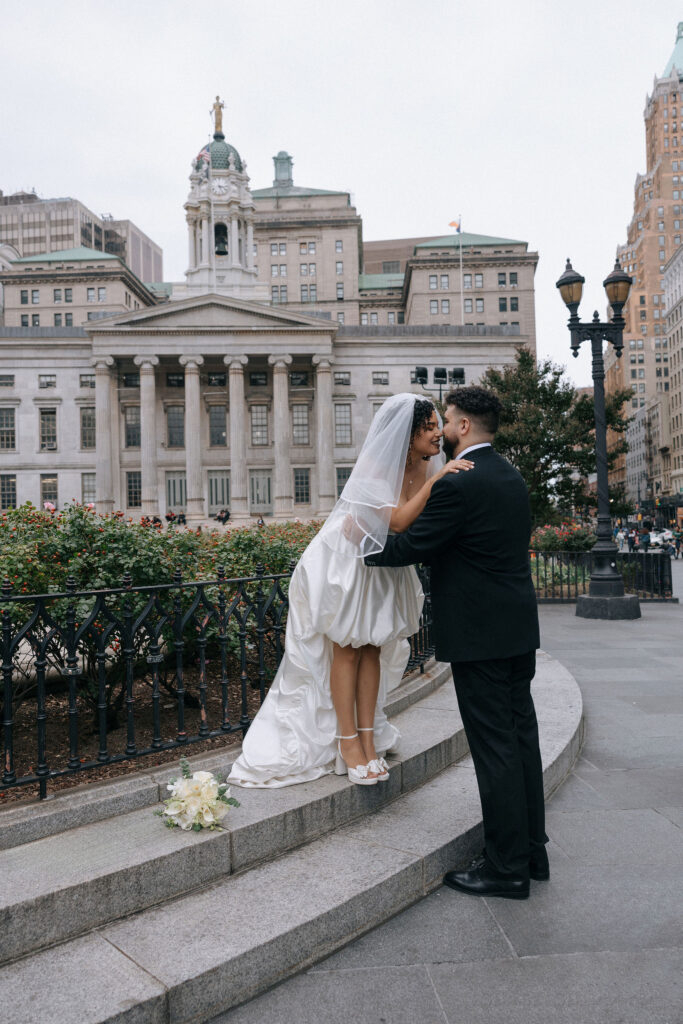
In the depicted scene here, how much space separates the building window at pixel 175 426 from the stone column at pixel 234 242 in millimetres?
16867

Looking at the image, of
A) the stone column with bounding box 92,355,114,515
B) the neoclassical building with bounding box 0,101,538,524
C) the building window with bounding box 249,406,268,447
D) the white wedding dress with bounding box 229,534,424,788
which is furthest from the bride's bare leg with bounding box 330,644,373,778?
the building window with bounding box 249,406,268,447

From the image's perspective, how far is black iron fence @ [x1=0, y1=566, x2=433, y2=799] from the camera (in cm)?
359

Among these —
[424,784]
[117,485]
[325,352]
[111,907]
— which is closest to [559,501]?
[424,784]

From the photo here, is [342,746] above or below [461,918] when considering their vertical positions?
above

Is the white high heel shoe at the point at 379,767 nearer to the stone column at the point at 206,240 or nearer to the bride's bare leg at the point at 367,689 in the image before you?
the bride's bare leg at the point at 367,689

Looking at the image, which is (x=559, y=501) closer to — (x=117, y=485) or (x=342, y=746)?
(x=342, y=746)

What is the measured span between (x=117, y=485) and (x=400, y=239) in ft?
304

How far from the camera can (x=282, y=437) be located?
5962 centimetres

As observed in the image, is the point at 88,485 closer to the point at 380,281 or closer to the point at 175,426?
the point at 175,426

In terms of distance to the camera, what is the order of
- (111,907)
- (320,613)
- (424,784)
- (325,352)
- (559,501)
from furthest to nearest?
(325,352), (559,501), (424,784), (320,613), (111,907)

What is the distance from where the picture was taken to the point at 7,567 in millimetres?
4680

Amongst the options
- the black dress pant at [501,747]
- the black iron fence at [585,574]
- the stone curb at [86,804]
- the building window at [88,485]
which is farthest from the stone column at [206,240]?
the black dress pant at [501,747]

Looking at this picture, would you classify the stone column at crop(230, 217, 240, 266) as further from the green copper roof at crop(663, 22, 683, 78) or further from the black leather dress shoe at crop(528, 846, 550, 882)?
the green copper roof at crop(663, 22, 683, 78)

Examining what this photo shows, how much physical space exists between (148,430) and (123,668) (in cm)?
5583
